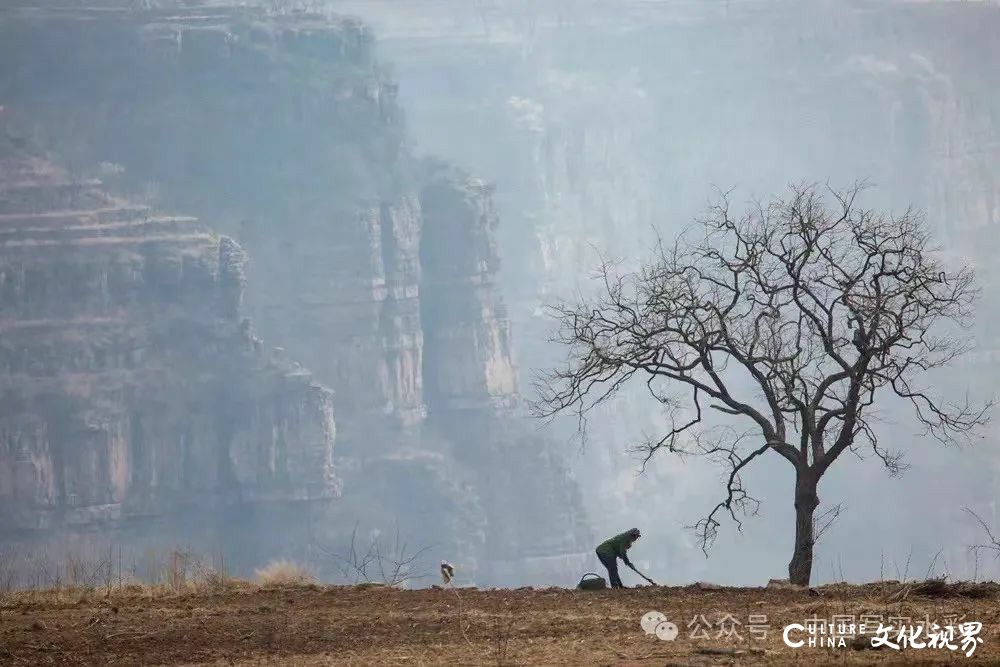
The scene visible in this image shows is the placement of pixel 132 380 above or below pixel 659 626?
above

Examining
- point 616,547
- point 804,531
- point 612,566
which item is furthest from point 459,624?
point 804,531

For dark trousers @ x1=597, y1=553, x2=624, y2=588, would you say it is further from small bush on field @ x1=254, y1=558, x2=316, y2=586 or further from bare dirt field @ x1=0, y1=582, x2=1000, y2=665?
small bush on field @ x1=254, y1=558, x2=316, y2=586

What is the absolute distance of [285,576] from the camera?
2111cm

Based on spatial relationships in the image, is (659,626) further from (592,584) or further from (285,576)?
(285,576)

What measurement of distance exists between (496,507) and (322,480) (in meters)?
26.2

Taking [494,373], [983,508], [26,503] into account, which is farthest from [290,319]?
[983,508]

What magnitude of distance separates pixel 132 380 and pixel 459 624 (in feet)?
473

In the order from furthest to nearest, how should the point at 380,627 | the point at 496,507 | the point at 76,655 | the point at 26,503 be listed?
the point at 496,507, the point at 26,503, the point at 380,627, the point at 76,655

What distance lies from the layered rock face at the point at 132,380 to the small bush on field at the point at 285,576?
13413 centimetres

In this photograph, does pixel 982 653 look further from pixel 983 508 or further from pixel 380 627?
pixel 983 508

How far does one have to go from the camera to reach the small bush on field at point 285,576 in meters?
20.5

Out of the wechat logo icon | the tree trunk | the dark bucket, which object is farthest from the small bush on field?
the tree trunk

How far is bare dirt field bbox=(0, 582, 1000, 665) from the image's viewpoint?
14.2 metres

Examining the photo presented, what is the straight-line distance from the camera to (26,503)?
151375mm
